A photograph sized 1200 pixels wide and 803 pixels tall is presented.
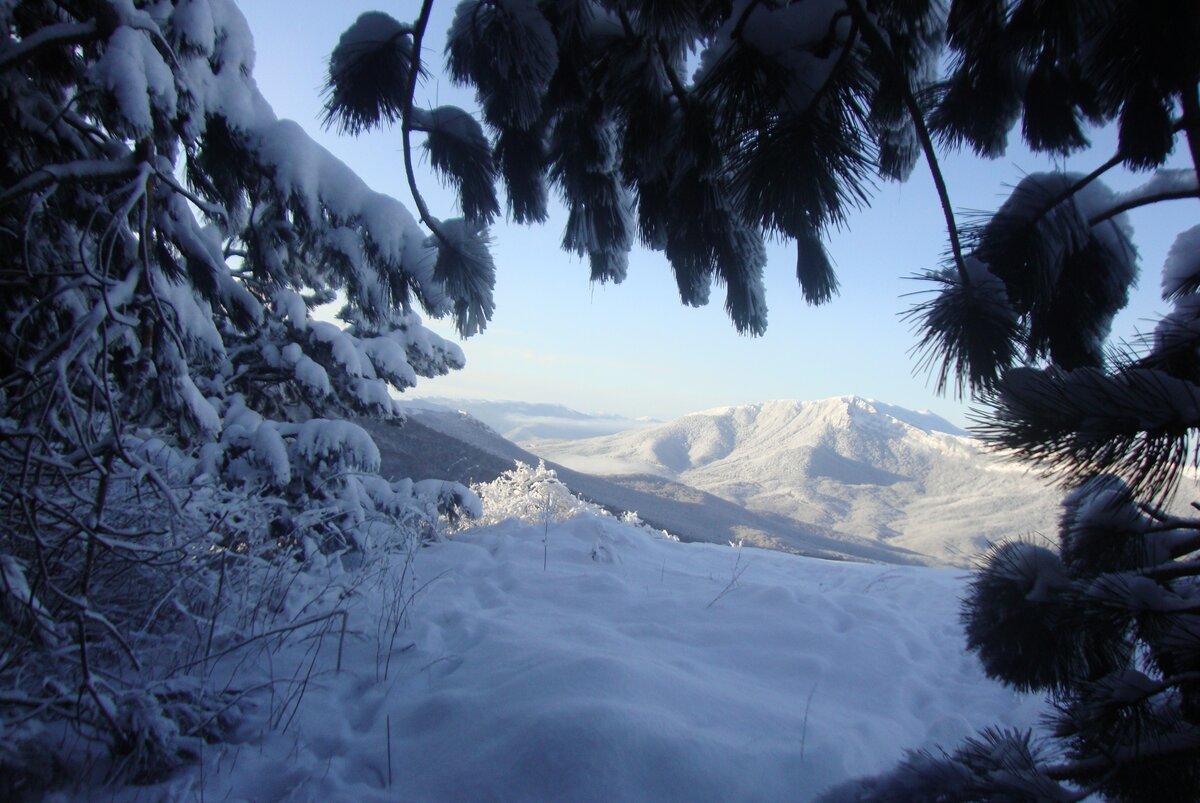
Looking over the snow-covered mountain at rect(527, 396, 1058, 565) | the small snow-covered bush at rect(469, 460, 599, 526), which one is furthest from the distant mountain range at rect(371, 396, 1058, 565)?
the small snow-covered bush at rect(469, 460, 599, 526)

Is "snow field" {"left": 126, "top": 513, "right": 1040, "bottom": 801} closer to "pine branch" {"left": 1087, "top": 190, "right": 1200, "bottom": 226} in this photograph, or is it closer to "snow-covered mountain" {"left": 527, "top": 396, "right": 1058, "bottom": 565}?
"pine branch" {"left": 1087, "top": 190, "right": 1200, "bottom": 226}

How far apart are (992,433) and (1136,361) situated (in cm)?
27

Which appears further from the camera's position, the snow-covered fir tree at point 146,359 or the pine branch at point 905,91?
the snow-covered fir tree at point 146,359

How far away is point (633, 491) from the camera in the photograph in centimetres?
2928

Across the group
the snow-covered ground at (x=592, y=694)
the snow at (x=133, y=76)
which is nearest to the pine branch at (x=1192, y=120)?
the snow-covered ground at (x=592, y=694)

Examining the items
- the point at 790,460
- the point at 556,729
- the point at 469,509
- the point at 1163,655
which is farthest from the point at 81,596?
the point at 790,460

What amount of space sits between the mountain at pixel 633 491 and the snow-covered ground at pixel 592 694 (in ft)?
42.7

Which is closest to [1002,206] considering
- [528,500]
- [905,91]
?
[905,91]

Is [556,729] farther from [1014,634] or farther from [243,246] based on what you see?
[243,246]

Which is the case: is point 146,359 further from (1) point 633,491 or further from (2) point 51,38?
(1) point 633,491

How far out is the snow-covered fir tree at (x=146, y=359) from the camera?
1.54 m

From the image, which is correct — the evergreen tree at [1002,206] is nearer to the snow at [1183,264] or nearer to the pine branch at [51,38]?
the snow at [1183,264]

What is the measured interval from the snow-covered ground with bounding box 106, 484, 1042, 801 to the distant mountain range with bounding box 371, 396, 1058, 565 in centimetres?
1510

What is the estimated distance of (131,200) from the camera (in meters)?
1.71
